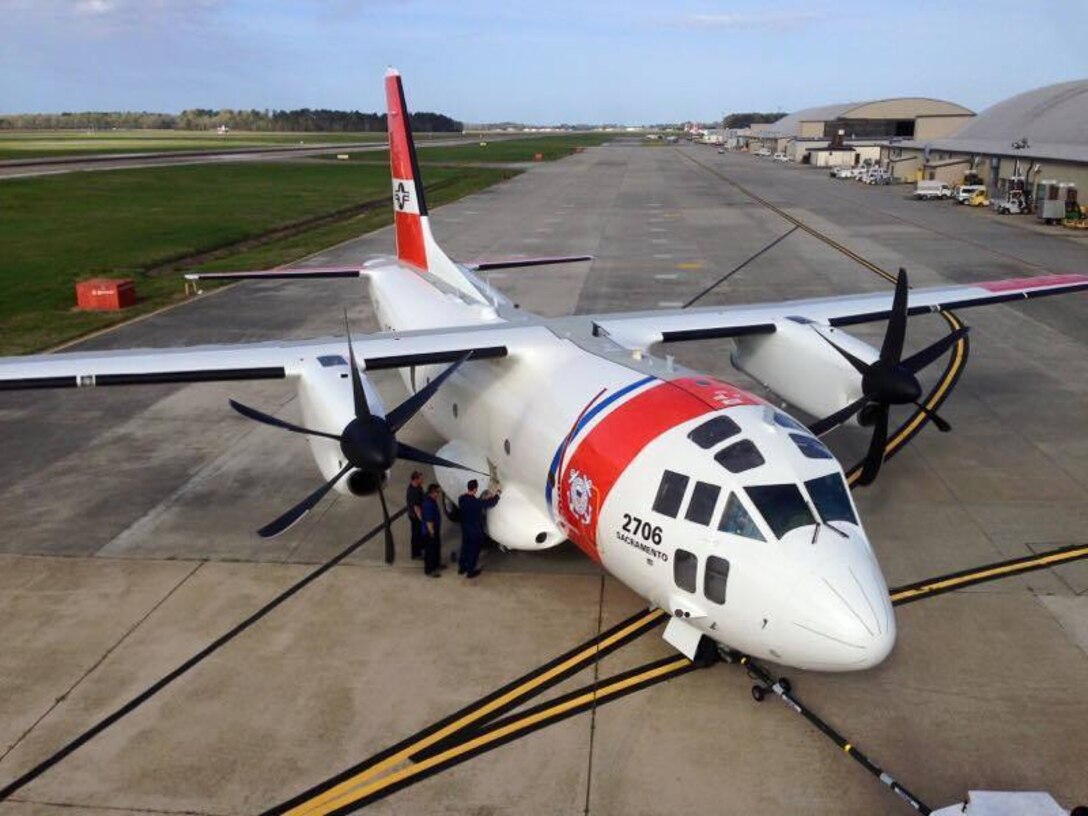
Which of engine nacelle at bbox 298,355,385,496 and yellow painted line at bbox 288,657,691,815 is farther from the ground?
engine nacelle at bbox 298,355,385,496

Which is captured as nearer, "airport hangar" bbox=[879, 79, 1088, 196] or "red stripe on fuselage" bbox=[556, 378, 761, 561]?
"red stripe on fuselage" bbox=[556, 378, 761, 561]

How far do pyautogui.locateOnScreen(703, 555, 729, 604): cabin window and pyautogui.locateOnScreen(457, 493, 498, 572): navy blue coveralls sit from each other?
451cm

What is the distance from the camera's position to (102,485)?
17.2 m

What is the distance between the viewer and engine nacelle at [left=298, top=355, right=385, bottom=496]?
500 inches

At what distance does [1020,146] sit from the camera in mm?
66875

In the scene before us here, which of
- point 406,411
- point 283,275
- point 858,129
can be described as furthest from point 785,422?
point 858,129

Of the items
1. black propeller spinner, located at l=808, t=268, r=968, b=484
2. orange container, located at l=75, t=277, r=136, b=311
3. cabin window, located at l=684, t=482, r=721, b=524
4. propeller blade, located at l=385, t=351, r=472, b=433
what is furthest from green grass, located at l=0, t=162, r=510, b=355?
black propeller spinner, located at l=808, t=268, r=968, b=484

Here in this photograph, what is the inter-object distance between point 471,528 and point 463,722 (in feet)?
11.8

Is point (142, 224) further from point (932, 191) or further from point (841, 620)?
point (932, 191)

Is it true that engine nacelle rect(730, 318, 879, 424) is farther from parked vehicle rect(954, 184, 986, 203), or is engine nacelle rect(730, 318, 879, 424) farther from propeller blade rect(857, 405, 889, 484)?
parked vehicle rect(954, 184, 986, 203)

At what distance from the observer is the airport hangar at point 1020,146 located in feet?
203

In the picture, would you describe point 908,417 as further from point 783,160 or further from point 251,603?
point 783,160

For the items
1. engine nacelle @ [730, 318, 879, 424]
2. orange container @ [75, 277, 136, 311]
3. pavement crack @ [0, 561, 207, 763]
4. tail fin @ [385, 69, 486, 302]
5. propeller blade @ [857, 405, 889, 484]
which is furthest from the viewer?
orange container @ [75, 277, 136, 311]

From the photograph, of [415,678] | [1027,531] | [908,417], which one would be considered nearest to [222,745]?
[415,678]
